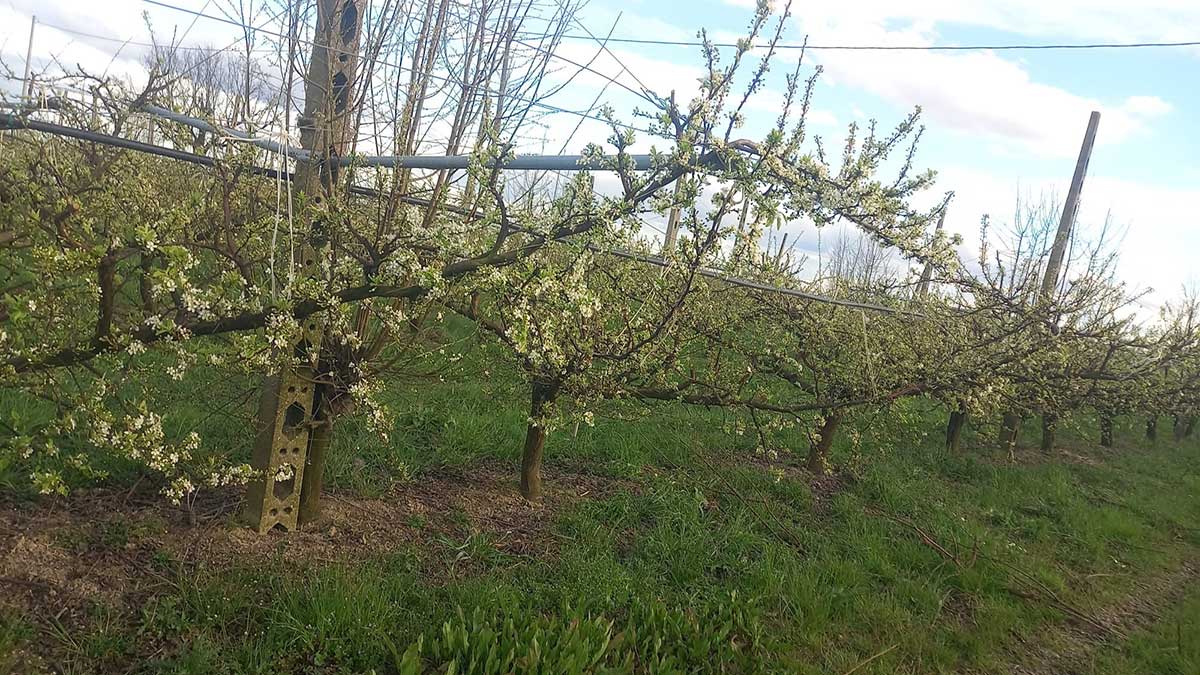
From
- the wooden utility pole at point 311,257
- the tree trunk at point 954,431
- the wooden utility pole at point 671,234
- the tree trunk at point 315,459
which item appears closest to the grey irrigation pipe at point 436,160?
the wooden utility pole at point 311,257

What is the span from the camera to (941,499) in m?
7.26

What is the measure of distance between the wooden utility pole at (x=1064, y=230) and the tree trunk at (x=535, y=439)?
767cm

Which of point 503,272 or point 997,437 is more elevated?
point 503,272

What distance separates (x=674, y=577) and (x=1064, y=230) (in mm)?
9537

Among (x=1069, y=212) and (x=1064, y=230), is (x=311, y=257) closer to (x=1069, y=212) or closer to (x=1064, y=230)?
(x=1064, y=230)

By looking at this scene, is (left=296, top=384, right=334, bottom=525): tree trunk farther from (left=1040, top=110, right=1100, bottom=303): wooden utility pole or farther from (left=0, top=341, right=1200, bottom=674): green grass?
(left=1040, top=110, right=1100, bottom=303): wooden utility pole

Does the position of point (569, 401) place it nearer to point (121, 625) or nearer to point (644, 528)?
point (644, 528)

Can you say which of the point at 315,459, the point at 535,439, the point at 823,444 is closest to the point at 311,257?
the point at 315,459

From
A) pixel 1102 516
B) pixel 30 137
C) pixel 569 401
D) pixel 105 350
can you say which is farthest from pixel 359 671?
pixel 1102 516

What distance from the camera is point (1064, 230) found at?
1095cm

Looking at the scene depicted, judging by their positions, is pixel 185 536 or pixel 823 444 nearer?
pixel 185 536

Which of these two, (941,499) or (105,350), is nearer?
(105,350)

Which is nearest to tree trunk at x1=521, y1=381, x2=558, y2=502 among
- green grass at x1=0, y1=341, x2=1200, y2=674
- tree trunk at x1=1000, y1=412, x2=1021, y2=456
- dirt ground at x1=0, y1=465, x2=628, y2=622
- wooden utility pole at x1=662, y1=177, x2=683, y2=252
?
dirt ground at x1=0, y1=465, x2=628, y2=622

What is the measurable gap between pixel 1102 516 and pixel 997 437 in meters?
3.92
